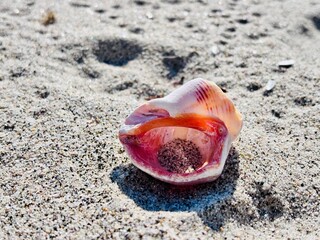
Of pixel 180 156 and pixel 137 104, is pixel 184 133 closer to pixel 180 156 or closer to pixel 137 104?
pixel 180 156

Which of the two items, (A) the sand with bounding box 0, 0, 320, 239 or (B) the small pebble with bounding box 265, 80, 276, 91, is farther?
(B) the small pebble with bounding box 265, 80, 276, 91

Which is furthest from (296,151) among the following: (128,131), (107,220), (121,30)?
(121,30)

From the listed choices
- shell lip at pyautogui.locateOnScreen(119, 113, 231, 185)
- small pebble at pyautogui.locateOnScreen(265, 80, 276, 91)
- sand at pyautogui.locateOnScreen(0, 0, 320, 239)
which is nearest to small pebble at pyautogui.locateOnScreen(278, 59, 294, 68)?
sand at pyautogui.locateOnScreen(0, 0, 320, 239)

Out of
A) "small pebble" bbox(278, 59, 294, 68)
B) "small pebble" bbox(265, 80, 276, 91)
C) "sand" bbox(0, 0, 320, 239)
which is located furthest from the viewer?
"small pebble" bbox(278, 59, 294, 68)

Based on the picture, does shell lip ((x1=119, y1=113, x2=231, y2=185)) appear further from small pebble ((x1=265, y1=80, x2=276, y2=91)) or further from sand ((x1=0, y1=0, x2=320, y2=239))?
small pebble ((x1=265, y1=80, x2=276, y2=91))

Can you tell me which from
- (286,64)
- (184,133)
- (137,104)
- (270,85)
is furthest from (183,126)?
(286,64)

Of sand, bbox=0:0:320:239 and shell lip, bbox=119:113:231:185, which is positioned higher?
shell lip, bbox=119:113:231:185

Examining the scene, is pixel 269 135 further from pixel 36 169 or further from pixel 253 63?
pixel 36 169
